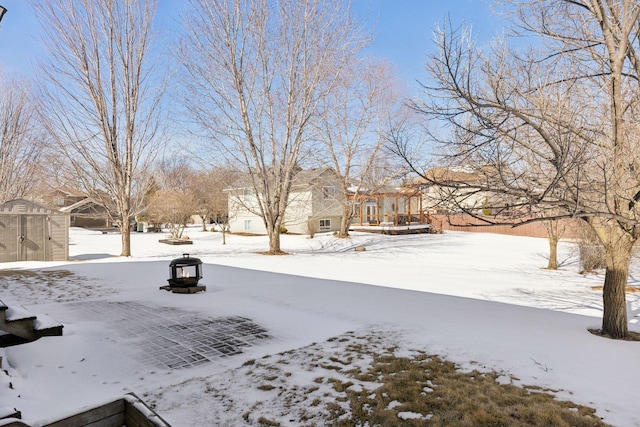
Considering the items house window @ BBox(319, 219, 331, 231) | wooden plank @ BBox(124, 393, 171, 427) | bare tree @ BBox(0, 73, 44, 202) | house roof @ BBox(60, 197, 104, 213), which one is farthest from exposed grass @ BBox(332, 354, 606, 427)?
house window @ BBox(319, 219, 331, 231)

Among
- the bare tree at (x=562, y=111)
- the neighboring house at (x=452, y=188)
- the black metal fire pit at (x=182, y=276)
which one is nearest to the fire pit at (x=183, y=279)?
the black metal fire pit at (x=182, y=276)

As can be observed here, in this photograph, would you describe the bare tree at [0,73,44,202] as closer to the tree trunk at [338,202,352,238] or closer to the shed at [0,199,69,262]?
the shed at [0,199,69,262]

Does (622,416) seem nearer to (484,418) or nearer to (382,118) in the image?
(484,418)

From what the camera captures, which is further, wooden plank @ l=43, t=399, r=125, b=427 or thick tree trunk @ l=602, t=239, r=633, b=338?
thick tree trunk @ l=602, t=239, r=633, b=338

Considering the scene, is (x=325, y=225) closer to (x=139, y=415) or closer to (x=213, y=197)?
(x=213, y=197)

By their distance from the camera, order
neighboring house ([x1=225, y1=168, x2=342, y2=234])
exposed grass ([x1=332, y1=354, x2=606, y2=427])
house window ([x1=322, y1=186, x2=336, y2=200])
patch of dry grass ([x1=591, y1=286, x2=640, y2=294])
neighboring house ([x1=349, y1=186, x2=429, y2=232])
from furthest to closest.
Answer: neighboring house ([x1=225, y1=168, x2=342, y2=234])
neighboring house ([x1=349, y1=186, x2=429, y2=232])
house window ([x1=322, y1=186, x2=336, y2=200])
patch of dry grass ([x1=591, y1=286, x2=640, y2=294])
exposed grass ([x1=332, y1=354, x2=606, y2=427])

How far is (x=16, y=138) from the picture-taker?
18859 millimetres

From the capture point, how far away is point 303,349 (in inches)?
187

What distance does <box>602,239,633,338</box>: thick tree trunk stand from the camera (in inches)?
216

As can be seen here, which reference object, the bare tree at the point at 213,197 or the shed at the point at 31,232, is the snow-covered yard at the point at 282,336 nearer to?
the shed at the point at 31,232

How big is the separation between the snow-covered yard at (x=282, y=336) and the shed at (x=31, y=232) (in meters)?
2.88

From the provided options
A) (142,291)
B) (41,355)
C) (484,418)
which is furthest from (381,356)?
(142,291)

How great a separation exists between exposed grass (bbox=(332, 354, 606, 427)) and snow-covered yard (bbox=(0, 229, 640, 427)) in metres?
0.26

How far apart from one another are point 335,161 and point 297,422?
22.0 meters
